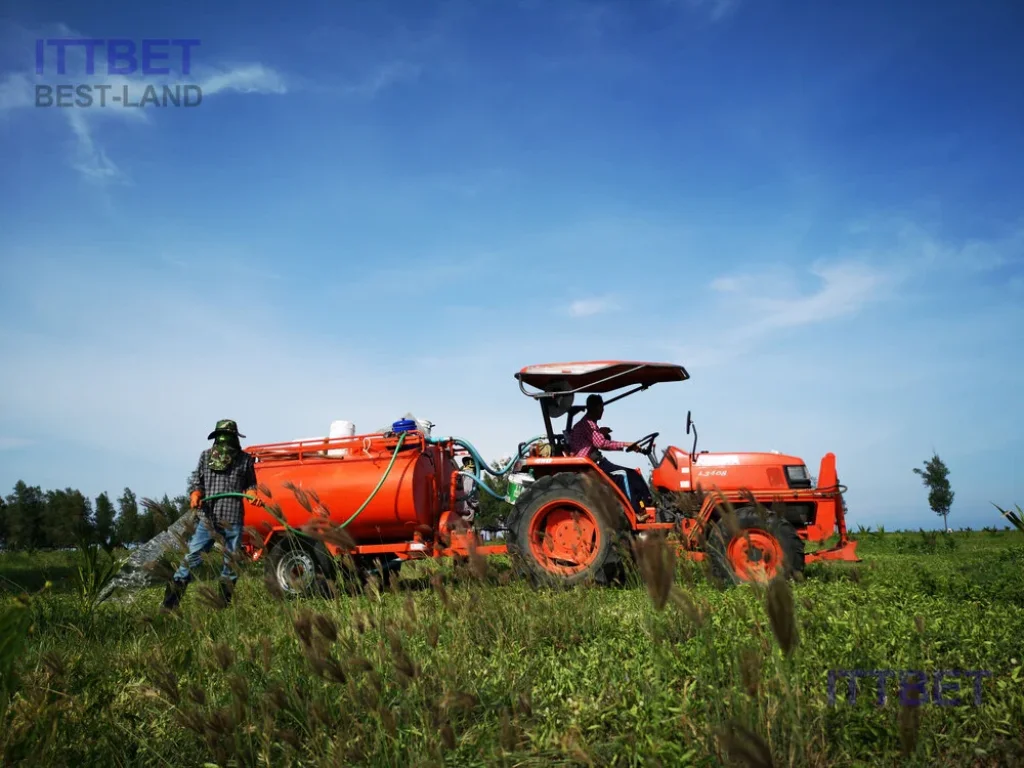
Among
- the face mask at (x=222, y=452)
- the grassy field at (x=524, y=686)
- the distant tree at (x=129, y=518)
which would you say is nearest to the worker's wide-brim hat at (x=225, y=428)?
the face mask at (x=222, y=452)

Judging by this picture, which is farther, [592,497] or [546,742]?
[546,742]

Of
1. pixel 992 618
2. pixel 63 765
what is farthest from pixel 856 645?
pixel 63 765

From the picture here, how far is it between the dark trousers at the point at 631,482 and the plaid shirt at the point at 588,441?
0.19 meters

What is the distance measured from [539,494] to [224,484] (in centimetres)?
344

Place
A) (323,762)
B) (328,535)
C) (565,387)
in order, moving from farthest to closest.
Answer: (565,387) < (328,535) < (323,762)

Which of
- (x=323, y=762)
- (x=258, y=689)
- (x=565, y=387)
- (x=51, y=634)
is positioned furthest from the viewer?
(x=565, y=387)

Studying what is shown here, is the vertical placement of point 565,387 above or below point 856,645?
above

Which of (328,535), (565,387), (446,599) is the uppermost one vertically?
(565,387)

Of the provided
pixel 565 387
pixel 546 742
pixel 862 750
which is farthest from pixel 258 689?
pixel 565 387

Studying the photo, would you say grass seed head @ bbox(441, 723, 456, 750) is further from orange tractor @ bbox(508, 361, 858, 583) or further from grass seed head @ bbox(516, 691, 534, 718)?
orange tractor @ bbox(508, 361, 858, 583)

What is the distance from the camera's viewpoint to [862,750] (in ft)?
9.38

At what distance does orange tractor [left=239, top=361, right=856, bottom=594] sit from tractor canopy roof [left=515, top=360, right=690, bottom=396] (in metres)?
0.01

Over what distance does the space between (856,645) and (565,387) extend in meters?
4.80

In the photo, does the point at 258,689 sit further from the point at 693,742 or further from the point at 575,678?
the point at 693,742
